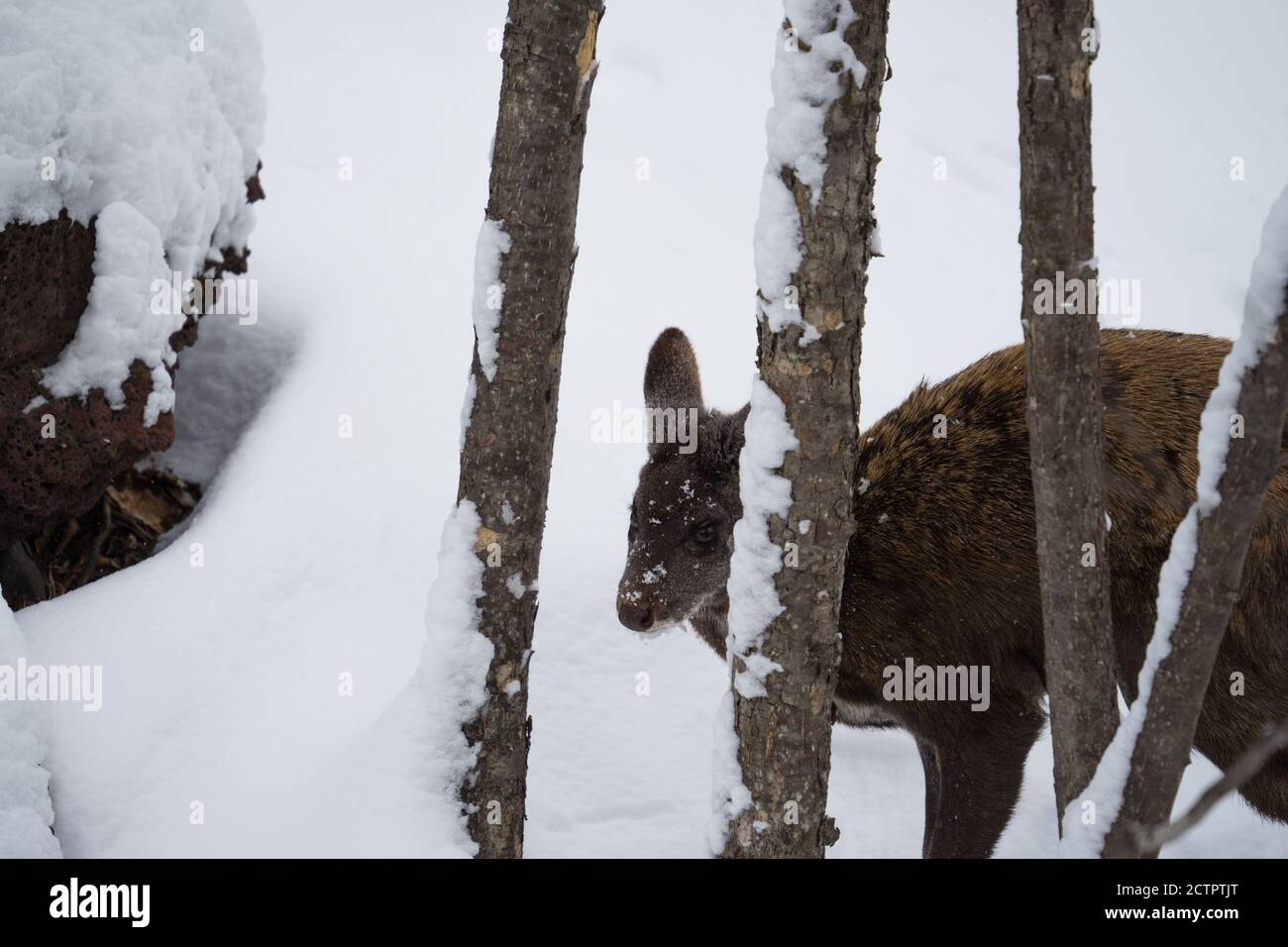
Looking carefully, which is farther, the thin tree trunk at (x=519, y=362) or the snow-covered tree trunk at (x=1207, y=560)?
the thin tree trunk at (x=519, y=362)

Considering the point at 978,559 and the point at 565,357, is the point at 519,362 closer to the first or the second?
the point at 978,559

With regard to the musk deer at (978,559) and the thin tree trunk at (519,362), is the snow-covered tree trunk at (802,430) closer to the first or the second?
the thin tree trunk at (519,362)

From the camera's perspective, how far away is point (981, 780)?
3.68 m

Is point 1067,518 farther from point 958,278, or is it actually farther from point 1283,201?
point 958,278

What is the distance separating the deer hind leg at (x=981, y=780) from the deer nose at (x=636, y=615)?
3.62ft

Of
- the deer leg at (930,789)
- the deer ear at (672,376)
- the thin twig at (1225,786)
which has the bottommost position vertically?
the deer leg at (930,789)

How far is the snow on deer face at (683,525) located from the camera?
3.78 m

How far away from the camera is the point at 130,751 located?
3.63m

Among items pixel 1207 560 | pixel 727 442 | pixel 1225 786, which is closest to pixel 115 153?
pixel 727 442

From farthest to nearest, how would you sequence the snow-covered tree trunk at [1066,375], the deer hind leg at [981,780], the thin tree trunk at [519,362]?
the deer hind leg at [981,780], the thin tree trunk at [519,362], the snow-covered tree trunk at [1066,375]

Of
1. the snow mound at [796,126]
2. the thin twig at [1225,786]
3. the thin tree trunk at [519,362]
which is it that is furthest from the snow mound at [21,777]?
the thin twig at [1225,786]

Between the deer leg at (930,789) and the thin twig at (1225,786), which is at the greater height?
the thin twig at (1225,786)
